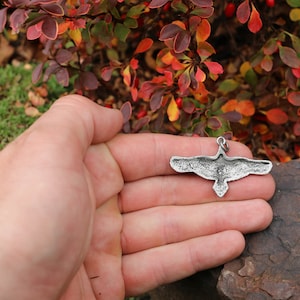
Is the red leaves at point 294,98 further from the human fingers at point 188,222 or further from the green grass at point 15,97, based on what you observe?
the green grass at point 15,97

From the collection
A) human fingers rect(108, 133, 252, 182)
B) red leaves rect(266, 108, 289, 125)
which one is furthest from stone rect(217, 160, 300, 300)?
red leaves rect(266, 108, 289, 125)

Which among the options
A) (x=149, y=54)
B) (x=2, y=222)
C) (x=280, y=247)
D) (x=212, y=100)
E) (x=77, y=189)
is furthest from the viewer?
(x=149, y=54)

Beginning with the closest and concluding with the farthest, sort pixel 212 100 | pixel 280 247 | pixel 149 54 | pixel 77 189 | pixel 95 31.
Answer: pixel 77 189, pixel 280 247, pixel 95 31, pixel 212 100, pixel 149 54

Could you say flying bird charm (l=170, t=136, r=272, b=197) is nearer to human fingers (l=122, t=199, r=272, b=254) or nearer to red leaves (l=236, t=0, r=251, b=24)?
human fingers (l=122, t=199, r=272, b=254)

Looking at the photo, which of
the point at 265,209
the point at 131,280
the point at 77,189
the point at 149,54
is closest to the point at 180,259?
the point at 131,280

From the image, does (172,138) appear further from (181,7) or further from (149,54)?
(149,54)

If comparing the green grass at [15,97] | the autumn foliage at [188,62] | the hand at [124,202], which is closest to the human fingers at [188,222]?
the hand at [124,202]

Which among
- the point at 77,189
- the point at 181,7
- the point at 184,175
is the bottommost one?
the point at 184,175
